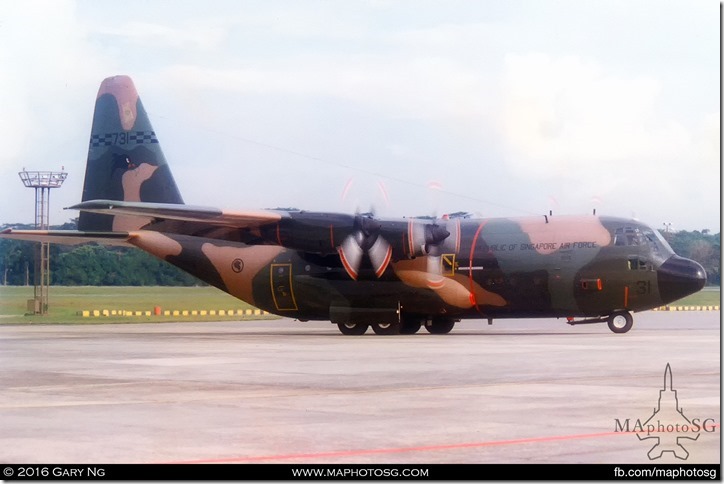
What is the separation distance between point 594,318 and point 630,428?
24.3 meters

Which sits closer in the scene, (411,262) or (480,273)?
(480,273)

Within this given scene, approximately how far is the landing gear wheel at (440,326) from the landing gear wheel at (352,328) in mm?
2289

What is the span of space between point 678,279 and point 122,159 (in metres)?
20.4

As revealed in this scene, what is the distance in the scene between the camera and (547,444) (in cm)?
1098

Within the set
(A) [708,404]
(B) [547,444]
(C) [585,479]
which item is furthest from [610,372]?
(C) [585,479]

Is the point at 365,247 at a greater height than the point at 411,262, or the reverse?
the point at 365,247

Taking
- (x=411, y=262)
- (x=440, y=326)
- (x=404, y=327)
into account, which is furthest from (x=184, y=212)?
(x=440, y=326)

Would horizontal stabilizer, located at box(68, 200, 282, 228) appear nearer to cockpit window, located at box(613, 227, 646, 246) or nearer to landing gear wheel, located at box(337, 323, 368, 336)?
landing gear wheel, located at box(337, 323, 368, 336)

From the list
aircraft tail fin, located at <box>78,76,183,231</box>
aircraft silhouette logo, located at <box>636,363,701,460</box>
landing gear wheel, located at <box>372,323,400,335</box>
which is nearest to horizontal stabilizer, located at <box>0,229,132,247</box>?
aircraft tail fin, located at <box>78,76,183,231</box>

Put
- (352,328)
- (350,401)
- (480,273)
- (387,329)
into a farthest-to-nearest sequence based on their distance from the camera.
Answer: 1. (352,328)
2. (387,329)
3. (480,273)
4. (350,401)

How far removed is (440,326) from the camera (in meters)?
36.4
